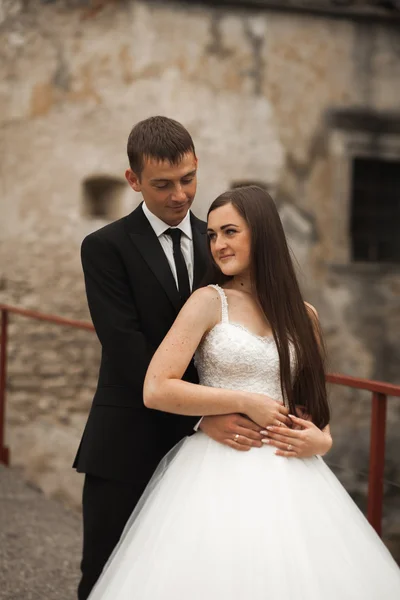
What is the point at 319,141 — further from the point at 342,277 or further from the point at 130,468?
the point at 130,468

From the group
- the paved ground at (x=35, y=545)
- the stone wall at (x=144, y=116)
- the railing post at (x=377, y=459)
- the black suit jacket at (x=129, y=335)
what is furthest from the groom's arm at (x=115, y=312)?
the stone wall at (x=144, y=116)

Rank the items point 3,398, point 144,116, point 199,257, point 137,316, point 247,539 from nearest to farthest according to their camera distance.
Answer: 1. point 247,539
2. point 137,316
3. point 199,257
4. point 3,398
5. point 144,116

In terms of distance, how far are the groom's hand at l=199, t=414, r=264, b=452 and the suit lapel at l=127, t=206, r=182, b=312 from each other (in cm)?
34

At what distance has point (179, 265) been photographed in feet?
7.50

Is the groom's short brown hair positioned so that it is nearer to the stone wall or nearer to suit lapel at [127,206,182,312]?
suit lapel at [127,206,182,312]

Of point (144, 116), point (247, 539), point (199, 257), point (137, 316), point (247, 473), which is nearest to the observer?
point (247, 539)

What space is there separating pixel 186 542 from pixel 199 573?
3.2 inches

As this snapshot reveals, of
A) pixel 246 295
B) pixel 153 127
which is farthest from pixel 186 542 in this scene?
pixel 153 127

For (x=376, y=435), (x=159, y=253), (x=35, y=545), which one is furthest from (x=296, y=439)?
(x=35, y=545)

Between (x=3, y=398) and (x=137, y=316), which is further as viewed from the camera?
(x=3, y=398)

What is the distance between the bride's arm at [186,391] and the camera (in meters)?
2.02

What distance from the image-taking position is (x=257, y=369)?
6.90 feet

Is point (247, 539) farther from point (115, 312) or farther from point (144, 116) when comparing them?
point (144, 116)

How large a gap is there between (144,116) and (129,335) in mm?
6100
